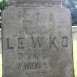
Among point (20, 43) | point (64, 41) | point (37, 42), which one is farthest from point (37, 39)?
point (64, 41)

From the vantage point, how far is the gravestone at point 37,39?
18.6 ft

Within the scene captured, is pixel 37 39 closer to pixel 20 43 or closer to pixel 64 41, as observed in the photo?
pixel 20 43

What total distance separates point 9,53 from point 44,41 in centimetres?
58

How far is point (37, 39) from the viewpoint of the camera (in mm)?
5730

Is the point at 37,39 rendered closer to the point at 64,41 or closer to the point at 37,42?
the point at 37,42

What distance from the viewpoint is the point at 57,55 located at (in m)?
A: 5.79

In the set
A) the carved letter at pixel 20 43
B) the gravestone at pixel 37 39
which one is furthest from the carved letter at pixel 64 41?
the carved letter at pixel 20 43

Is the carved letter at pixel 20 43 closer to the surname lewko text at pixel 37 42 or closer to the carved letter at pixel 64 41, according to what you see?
the surname lewko text at pixel 37 42

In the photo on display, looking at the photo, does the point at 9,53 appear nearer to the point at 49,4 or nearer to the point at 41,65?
the point at 41,65

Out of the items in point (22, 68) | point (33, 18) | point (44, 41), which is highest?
point (33, 18)

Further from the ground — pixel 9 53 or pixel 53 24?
pixel 53 24

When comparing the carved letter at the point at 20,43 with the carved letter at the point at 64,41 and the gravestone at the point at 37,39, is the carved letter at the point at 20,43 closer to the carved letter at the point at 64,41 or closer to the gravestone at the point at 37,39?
the gravestone at the point at 37,39

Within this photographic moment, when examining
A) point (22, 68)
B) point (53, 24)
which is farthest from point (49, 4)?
point (22, 68)

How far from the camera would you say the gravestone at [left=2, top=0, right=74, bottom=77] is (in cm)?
566
